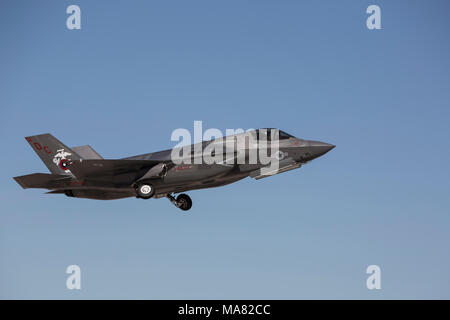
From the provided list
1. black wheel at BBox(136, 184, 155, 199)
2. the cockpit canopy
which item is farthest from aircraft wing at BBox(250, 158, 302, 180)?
black wheel at BBox(136, 184, 155, 199)

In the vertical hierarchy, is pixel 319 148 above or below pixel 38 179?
above

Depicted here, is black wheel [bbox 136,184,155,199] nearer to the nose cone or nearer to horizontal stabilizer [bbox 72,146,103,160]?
horizontal stabilizer [bbox 72,146,103,160]

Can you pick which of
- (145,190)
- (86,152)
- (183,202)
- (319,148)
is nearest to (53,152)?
(86,152)

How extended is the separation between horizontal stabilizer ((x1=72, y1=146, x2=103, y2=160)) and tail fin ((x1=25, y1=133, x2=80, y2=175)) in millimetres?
667

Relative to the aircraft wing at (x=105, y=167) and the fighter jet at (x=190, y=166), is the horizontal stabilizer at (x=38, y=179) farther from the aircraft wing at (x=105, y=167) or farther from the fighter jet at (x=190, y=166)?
the aircraft wing at (x=105, y=167)

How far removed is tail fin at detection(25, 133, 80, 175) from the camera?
30.9 metres

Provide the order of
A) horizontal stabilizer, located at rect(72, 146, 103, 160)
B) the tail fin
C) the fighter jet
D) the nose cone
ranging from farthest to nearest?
horizontal stabilizer, located at rect(72, 146, 103, 160) < the tail fin < the nose cone < the fighter jet

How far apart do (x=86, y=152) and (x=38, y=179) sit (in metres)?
3.54

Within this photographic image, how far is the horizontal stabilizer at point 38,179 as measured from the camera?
1150 inches

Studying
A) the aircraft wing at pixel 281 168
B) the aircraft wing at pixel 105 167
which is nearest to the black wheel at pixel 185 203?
the aircraft wing at pixel 105 167

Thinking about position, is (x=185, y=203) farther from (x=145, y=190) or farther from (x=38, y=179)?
(x=38, y=179)

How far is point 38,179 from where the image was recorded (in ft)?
96.9
